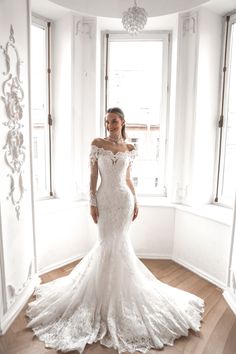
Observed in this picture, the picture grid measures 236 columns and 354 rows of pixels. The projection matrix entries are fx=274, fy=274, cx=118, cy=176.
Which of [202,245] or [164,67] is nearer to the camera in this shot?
[202,245]

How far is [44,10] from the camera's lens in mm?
3004

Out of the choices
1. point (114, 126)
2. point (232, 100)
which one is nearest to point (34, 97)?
point (114, 126)

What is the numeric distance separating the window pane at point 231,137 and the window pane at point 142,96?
0.81 meters

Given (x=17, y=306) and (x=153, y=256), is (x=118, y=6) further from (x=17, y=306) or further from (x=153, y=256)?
(x=17, y=306)

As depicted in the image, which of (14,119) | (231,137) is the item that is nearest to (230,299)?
(231,137)

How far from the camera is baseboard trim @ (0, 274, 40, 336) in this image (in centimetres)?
213

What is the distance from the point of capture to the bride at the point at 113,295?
2.05 m

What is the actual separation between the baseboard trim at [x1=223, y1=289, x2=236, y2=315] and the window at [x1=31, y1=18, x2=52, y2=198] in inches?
89.0

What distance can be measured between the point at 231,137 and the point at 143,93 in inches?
48.1

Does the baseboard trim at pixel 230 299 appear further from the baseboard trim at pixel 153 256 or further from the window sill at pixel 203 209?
the baseboard trim at pixel 153 256

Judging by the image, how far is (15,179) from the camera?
7.50ft

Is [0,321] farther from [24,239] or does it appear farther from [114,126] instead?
[114,126]

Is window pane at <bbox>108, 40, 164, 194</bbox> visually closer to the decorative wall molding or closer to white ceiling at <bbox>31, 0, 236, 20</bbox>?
white ceiling at <bbox>31, 0, 236, 20</bbox>

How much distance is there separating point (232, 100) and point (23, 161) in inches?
92.9
